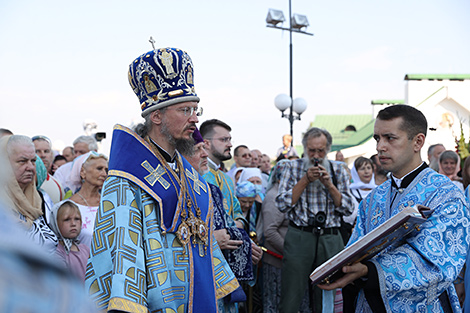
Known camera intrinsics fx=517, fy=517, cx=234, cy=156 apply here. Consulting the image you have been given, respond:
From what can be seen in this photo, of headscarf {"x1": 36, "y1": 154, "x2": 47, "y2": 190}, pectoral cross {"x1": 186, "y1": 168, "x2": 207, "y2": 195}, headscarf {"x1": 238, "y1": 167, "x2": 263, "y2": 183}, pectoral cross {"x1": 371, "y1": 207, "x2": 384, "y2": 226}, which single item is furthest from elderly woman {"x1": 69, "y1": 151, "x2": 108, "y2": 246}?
headscarf {"x1": 238, "y1": 167, "x2": 263, "y2": 183}

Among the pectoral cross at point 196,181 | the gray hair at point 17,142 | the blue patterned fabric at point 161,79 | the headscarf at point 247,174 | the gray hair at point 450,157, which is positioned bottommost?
the headscarf at point 247,174

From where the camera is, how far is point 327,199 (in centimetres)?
590

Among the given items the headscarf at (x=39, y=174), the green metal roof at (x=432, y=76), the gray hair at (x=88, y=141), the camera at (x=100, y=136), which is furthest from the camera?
the green metal roof at (x=432, y=76)

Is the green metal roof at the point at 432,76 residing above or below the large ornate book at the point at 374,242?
above

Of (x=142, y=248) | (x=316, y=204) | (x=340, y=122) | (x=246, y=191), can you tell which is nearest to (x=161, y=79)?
(x=142, y=248)

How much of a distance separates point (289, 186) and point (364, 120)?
39339 mm

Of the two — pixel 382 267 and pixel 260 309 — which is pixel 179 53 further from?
pixel 260 309

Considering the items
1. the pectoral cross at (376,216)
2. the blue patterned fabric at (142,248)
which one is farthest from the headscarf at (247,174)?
the blue patterned fabric at (142,248)

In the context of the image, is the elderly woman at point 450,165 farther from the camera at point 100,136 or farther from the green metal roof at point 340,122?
the green metal roof at point 340,122

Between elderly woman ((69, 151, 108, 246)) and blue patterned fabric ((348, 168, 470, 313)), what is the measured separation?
2655mm

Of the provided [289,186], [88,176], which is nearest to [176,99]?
[88,176]

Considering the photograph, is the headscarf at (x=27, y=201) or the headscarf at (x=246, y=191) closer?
the headscarf at (x=27, y=201)

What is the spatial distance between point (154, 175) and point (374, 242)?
4.00 feet

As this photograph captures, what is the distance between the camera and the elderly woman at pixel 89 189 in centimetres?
475
